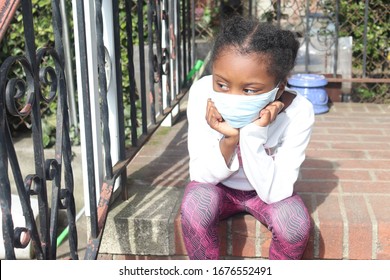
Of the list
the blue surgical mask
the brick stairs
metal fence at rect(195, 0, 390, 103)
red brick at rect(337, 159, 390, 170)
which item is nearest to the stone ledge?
the brick stairs

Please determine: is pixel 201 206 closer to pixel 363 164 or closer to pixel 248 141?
pixel 248 141

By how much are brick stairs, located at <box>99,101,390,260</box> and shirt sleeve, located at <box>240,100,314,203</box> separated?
0.20 metres

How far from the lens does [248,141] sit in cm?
188

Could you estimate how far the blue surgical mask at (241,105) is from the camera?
1827mm

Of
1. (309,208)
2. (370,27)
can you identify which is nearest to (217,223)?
(309,208)

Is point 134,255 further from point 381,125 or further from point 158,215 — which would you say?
point 381,125

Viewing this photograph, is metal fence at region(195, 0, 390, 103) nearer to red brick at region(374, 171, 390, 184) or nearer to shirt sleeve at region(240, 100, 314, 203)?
red brick at region(374, 171, 390, 184)

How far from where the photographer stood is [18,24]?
177 inches

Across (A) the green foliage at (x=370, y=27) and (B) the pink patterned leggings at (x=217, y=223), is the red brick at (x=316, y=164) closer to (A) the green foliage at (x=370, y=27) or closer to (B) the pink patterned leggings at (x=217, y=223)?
(B) the pink patterned leggings at (x=217, y=223)

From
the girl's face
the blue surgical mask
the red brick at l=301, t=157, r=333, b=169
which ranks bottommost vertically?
the red brick at l=301, t=157, r=333, b=169

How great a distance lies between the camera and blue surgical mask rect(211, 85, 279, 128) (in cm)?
183

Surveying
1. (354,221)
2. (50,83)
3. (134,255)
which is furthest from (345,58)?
(50,83)

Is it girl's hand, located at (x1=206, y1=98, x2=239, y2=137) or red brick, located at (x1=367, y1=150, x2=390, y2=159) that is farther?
red brick, located at (x1=367, y1=150, x2=390, y2=159)

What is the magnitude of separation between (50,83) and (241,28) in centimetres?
70
